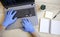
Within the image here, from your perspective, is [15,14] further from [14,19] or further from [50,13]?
[50,13]

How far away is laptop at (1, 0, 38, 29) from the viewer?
1.47 metres

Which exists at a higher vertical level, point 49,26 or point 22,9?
point 22,9

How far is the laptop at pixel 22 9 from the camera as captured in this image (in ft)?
4.84

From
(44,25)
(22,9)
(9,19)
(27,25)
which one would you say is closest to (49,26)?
(44,25)

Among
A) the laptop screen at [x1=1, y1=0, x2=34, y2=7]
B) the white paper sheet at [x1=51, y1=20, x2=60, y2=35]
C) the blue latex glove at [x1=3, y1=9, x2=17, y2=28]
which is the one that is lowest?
the white paper sheet at [x1=51, y1=20, x2=60, y2=35]

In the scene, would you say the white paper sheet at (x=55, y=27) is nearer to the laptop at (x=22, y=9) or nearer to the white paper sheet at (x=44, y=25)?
the white paper sheet at (x=44, y=25)

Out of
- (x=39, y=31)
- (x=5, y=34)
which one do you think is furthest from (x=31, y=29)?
(x=5, y=34)

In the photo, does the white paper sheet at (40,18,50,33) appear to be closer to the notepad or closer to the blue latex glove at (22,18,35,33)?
the notepad

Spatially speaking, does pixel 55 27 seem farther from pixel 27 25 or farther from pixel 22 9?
pixel 22 9

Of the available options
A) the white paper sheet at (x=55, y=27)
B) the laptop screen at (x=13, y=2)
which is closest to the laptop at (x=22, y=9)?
the laptop screen at (x=13, y=2)

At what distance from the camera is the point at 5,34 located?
149cm

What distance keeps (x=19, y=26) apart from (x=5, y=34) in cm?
19

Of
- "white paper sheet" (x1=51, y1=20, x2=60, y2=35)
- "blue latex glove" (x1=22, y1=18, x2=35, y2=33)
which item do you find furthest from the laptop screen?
"white paper sheet" (x1=51, y1=20, x2=60, y2=35)

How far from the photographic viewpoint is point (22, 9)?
1.50 meters
